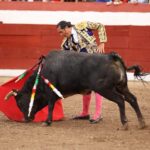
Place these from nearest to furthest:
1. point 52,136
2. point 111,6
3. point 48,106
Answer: point 52,136
point 48,106
point 111,6

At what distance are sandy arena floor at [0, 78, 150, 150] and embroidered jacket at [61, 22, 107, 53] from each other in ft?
2.75

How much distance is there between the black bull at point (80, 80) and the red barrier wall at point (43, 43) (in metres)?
5.18

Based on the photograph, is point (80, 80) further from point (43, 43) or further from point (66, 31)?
point (43, 43)

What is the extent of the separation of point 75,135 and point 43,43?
6255 millimetres

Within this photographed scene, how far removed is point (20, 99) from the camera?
7.27 m

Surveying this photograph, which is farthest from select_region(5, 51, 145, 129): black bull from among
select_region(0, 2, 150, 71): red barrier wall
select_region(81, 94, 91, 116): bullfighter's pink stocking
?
select_region(0, 2, 150, 71): red barrier wall

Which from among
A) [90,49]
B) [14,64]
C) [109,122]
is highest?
[90,49]

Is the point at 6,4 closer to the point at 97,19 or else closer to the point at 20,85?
the point at 97,19

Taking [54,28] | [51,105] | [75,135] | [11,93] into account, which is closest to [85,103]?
[51,105]

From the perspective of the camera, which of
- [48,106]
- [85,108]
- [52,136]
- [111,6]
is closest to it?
[52,136]

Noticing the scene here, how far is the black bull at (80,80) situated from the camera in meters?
6.67

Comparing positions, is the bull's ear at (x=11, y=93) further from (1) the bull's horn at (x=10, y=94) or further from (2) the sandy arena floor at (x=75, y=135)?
(2) the sandy arena floor at (x=75, y=135)

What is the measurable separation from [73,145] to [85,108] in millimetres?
1841

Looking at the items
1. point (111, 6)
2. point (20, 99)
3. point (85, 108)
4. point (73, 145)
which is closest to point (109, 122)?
point (85, 108)
